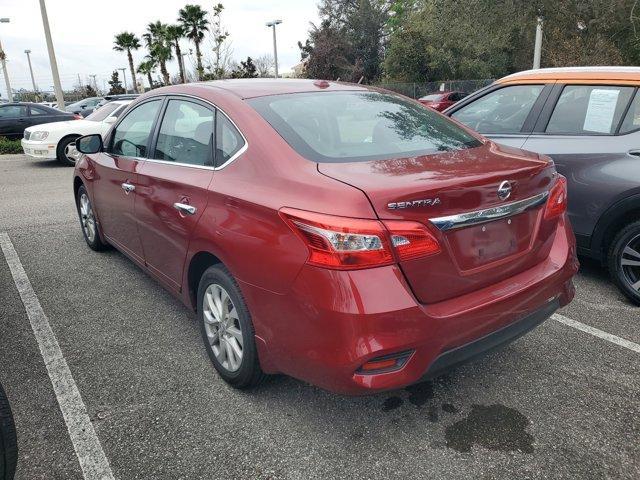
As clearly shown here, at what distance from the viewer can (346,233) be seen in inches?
80.0

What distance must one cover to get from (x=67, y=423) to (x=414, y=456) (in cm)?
169

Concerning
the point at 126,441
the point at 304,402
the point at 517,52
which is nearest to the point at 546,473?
the point at 304,402

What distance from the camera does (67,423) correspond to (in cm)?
257

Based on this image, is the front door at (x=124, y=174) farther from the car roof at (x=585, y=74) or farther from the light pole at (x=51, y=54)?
the light pole at (x=51, y=54)

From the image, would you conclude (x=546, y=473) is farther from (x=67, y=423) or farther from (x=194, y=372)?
(x=67, y=423)

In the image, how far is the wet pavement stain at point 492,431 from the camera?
237 cm

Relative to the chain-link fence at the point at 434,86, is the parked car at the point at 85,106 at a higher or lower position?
higher

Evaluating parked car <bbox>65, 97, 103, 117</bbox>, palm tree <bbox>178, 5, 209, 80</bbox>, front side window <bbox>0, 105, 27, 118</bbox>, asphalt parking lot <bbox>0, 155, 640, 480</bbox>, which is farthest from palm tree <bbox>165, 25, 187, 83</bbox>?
asphalt parking lot <bbox>0, 155, 640, 480</bbox>

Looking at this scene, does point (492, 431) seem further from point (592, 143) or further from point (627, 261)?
point (592, 143)

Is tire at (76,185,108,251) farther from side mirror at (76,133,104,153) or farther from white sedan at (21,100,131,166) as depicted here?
white sedan at (21,100,131,166)

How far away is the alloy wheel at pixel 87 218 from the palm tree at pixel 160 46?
3406 centimetres

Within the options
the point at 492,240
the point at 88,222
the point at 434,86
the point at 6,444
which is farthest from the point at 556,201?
the point at 434,86

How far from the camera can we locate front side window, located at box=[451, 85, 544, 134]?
180 inches

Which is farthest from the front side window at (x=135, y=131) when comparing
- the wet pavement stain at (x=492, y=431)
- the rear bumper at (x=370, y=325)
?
the wet pavement stain at (x=492, y=431)
